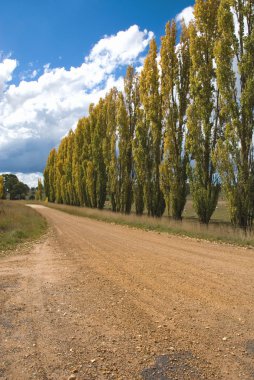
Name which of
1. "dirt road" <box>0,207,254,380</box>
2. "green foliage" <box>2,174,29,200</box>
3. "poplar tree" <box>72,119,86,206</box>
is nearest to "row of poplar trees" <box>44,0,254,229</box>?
"dirt road" <box>0,207,254,380</box>

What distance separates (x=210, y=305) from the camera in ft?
19.5

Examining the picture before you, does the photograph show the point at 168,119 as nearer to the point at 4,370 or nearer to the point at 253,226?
the point at 253,226

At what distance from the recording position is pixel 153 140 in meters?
26.5

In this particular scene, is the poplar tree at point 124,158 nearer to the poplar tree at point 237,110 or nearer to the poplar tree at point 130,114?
the poplar tree at point 130,114

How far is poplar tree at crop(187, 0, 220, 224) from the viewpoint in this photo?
19.6m

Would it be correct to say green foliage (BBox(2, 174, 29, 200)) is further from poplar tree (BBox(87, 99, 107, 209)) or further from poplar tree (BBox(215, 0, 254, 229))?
poplar tree (BBox(215, 0, 254, 229))

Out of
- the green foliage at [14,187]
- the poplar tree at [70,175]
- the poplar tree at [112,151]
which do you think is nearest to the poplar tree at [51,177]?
the poplar tree at [70,175]

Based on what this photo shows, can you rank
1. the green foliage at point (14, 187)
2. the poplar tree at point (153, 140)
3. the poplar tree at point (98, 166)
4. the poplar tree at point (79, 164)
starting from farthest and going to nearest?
the green foliage at point (14, 187) → the poplar tree at point (79, 164) → the poplar tree at point (98, 166) → the poplar tree at point (153, 140)

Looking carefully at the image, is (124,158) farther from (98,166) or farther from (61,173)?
(61,173)

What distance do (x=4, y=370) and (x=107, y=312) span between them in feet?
6.73

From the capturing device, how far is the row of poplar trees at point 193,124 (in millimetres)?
16938

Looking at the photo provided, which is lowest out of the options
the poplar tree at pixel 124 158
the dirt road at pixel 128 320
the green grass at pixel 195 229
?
the dirt road at pixel 128 320

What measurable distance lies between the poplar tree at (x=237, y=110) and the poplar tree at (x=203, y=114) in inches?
71.3

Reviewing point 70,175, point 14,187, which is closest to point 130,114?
point 70,175
